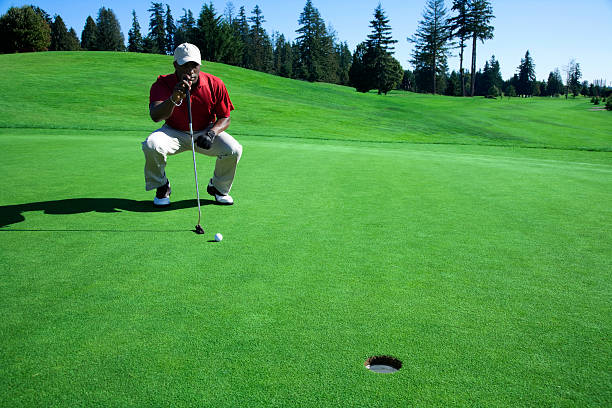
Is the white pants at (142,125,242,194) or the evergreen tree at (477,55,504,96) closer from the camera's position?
the white pants at (142,125,242,194)

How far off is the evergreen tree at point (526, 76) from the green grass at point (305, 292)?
109903 mm

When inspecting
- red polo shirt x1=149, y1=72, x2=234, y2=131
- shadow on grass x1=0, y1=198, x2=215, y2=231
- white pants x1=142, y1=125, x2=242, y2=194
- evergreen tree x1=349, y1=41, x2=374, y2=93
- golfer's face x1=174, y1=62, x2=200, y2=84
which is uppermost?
evergreen tree x1=349, y1=41, x2=374, y2=93

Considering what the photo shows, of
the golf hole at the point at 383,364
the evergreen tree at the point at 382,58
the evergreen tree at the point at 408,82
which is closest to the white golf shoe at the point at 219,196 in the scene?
the golf hole at the point at 383,364

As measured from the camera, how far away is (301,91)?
107ft

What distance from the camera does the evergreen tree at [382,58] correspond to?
5900 cm

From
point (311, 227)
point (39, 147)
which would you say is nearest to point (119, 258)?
point (311, 227)

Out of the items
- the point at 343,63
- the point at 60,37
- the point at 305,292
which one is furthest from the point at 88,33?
the point at 305,292

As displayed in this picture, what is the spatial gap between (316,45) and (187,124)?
3145 inches

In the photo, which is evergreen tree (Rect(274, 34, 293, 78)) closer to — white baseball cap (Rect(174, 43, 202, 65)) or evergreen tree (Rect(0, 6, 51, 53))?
evergreen tree (Rect(0, 6, 51, 53))

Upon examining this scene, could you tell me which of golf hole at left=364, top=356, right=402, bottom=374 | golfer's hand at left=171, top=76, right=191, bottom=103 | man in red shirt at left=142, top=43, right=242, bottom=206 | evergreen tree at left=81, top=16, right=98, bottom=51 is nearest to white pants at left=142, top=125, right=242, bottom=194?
man in red shirt at left=142, top=43, right=242, bottom=206

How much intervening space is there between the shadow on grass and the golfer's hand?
1.10m

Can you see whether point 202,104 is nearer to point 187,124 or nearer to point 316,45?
point 187,124

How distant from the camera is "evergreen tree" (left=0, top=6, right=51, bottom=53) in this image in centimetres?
4925

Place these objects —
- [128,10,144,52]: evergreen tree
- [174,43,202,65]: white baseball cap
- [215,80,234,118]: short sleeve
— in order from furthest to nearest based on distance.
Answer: [128,10,144,52]: evergreen tree < [215,80,234,118]: short sleeve < [174,43,202,65]: white baseball cap
